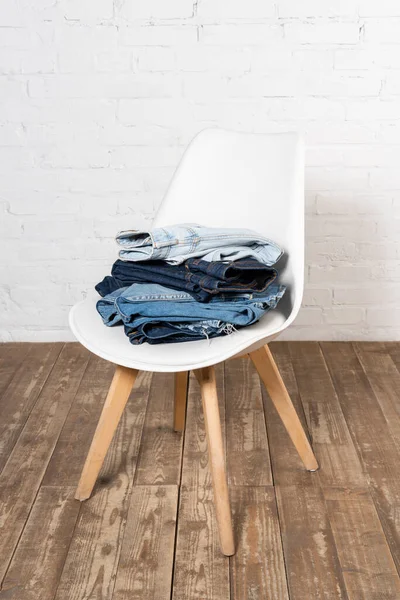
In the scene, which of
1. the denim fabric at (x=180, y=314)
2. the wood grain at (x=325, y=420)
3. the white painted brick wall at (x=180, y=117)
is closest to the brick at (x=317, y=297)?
the white painted brick wall at (x=180, y=117)

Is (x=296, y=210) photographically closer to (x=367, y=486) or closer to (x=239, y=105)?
(x=367, y=486)

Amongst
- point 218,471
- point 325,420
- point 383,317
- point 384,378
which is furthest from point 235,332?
point 383,317

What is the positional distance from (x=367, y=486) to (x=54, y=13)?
5.59 ft

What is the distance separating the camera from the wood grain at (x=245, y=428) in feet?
5.43

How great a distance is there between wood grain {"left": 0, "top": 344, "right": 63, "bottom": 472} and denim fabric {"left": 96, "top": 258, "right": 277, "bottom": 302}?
1.98ft

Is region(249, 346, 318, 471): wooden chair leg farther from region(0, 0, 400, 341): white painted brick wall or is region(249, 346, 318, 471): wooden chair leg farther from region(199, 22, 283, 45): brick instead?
region(199, 22, 283, 45): brick

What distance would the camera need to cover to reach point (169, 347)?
137cm

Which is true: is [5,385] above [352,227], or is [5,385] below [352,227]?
below

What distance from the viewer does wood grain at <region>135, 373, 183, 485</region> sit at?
65.1 inches

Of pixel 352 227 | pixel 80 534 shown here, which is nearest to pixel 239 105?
pixel 352 227

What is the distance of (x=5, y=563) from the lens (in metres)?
1.35

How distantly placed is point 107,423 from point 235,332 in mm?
329

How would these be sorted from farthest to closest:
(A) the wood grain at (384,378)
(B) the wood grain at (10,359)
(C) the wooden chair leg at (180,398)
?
(B) the wood grain at (10,359)
(A) the wood grain at (384,378)
(C) the wooden chair leg at (180,398)

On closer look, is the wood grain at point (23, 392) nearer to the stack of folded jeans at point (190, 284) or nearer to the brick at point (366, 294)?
the stack of folded jeans at point (190, 284)
